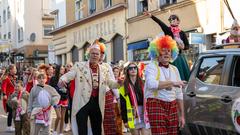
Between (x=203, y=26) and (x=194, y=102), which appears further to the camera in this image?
(x=203, y=26)

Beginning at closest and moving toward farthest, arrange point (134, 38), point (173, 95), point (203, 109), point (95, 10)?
point (173, 95)
point (203, 109)
point (134, 38)
point (95, 10)

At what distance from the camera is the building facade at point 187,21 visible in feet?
65.0

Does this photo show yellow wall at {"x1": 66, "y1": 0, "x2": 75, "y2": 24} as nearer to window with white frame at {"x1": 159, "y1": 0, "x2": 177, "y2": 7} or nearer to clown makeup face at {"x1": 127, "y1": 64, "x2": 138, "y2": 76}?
window with white frame at {"x1": 159, "y1": 0, "x2": 177, "y2": 7}

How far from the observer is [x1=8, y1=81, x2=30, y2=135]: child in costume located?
10.7 meters

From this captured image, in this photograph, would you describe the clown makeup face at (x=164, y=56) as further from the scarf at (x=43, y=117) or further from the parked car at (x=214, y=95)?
the scarf at (x=43, y=117)

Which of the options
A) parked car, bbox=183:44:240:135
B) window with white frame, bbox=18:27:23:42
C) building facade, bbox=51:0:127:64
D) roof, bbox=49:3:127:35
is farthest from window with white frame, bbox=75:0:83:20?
parked car, bbox=183:44:240:135

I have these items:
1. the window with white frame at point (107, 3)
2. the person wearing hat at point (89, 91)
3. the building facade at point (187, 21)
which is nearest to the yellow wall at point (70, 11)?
the window with white frame at point (107, 3)

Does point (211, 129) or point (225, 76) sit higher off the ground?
point (225, 76)

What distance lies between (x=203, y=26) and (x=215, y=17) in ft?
2.81

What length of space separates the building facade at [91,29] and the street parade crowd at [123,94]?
17713mm

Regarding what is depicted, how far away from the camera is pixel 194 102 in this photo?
23.1 feet

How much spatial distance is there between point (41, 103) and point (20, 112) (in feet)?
5.07

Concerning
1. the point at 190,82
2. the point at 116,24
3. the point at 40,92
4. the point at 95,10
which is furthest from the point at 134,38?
the point at 190,82

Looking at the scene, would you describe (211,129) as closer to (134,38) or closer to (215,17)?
(215,17)
